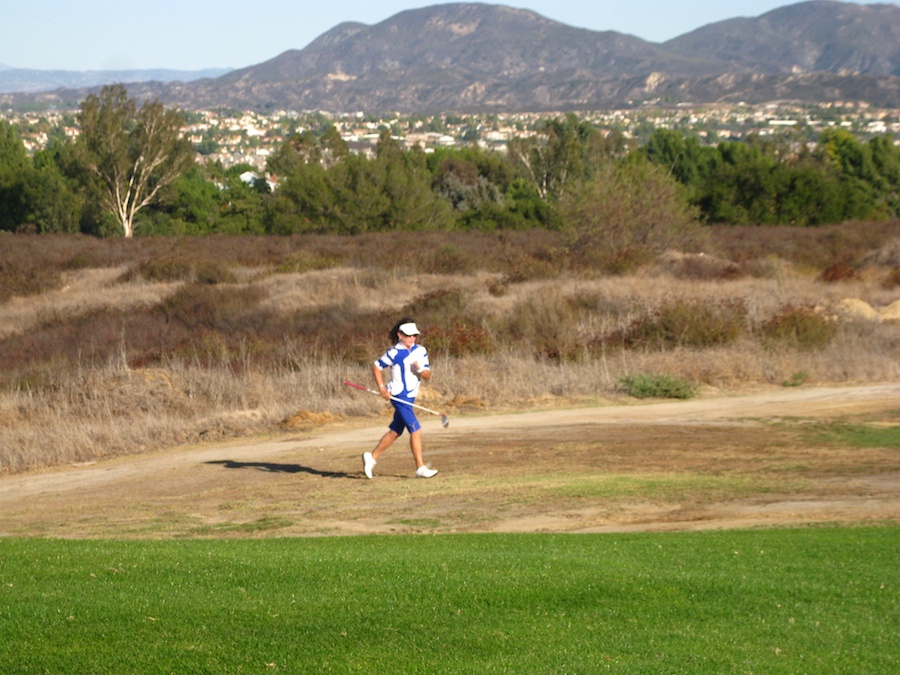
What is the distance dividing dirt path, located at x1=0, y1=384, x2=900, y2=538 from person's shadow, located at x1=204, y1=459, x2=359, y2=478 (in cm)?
5

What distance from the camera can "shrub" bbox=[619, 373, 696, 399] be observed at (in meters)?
21.3

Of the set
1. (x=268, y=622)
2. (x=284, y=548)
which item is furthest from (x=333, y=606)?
(x=284, y=548)

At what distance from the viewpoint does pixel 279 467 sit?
15914 millimetres

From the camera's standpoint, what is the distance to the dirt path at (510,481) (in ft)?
39.2

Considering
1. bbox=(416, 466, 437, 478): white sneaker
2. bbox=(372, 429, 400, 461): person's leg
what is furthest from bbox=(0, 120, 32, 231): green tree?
bbox=(416, 466, 437, 478): white sneaker

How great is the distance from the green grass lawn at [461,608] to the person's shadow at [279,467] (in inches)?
203

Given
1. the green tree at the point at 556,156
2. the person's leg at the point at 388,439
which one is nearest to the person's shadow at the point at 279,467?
the person's leg at the point at 388,439

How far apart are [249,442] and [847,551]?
1181 centimetres

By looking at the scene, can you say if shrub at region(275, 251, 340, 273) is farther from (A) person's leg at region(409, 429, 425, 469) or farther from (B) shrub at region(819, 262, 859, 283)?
(A) person's leg at region(409, 429, 425, 469)

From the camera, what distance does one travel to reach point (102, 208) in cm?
6562

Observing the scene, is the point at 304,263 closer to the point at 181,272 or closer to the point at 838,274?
the point at 181,272

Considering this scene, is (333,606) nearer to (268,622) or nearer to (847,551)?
(268,622)

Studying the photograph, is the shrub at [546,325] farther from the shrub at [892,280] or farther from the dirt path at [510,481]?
the shrub at [892,280]

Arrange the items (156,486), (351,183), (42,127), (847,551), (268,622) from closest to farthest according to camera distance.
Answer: (268,622)
(847,551)
(156,486)
(351,183)
(42,127)
